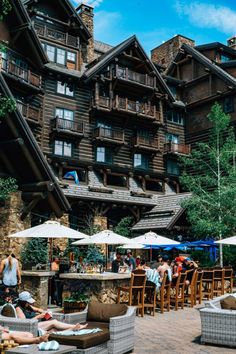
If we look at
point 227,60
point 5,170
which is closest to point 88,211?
point 5,170

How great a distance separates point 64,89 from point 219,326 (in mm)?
25185

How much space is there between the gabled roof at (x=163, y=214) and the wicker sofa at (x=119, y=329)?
18822 mm

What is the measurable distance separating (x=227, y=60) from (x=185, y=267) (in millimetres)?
26300

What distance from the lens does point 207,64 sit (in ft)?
112

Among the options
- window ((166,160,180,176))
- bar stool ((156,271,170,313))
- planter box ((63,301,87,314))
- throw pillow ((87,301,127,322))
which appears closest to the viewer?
throw pillow ((87,301,127,322))

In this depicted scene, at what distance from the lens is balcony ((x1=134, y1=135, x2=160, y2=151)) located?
3219 cm

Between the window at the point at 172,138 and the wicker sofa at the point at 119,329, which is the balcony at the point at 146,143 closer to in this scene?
the window at the point at 172,138

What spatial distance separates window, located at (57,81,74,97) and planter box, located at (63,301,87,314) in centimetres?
2256

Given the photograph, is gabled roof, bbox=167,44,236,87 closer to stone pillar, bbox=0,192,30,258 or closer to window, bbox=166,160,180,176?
window, bbox=166,160,180,176

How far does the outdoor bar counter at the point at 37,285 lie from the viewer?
11562 mm

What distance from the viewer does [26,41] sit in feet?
89.7

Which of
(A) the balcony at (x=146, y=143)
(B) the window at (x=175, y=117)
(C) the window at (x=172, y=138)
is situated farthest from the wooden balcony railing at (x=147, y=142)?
(B) the window at (x=175, y=117)

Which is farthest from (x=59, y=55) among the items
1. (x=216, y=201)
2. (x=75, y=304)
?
(x=75, y=304)

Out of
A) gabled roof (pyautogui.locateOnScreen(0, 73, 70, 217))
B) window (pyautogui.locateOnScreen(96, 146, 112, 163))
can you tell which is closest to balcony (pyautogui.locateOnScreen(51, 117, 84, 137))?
window (pyautogui.locateOnScreen(96, 146, 112, 163))
